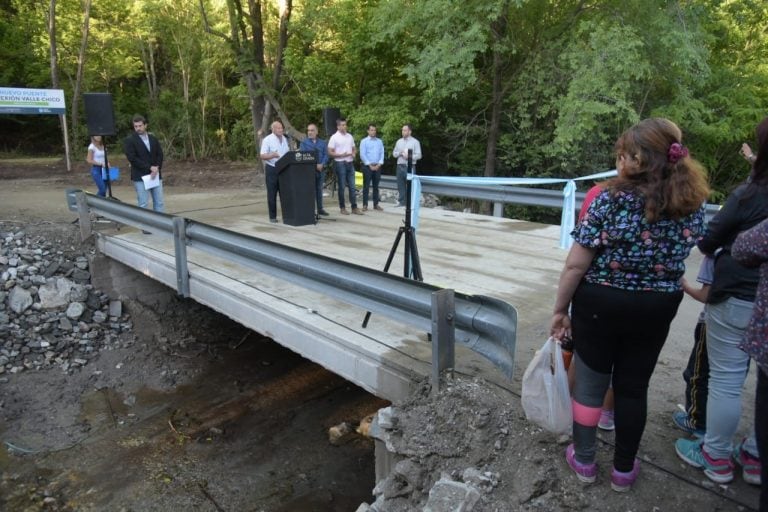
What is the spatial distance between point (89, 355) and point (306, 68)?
13.1 metres

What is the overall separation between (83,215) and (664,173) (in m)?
8.53

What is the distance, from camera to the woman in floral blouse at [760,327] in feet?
7.25

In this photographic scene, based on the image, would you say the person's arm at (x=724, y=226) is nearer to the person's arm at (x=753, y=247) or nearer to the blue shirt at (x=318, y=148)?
the person's arm at (x=753, y=247)

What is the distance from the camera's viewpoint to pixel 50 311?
8.02 metres

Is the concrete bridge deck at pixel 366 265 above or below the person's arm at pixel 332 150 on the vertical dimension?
below

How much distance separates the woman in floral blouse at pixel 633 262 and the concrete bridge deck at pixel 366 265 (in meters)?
1.09

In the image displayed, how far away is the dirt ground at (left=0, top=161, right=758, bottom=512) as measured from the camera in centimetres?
285

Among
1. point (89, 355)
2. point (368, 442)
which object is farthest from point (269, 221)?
point (368, 442)

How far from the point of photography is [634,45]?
12336 millimetres

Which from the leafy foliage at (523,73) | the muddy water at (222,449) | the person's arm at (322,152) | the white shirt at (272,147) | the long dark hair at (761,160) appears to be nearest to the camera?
the long dark hair at (761,160)

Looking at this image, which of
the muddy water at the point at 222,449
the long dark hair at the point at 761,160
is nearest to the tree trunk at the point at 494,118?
the muddy water at the point at 222,449

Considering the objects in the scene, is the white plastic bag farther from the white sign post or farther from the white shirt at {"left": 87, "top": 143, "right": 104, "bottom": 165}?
the white sign post

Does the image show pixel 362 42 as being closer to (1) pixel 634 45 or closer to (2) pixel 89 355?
(1) pixel 634 45

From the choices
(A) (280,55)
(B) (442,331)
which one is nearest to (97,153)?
(B) (442,331)
